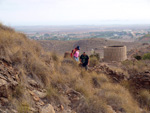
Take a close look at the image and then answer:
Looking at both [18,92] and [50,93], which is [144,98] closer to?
[50,93]

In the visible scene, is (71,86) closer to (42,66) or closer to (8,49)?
(42,66)

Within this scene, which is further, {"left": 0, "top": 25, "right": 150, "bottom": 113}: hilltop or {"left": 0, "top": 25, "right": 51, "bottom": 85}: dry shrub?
{"left": 0, "top": 25, "right": 51, "bottom": 85}: dry shrub

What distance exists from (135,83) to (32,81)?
5.25 m

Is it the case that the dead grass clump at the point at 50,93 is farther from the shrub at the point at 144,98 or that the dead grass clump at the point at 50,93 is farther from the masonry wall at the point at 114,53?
the masonry wall at the point at 114,53

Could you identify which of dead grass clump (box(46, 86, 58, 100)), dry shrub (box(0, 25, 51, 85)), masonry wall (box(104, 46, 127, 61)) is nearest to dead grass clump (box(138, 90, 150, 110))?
dead grass clump (box(46, 86, 58, 100))

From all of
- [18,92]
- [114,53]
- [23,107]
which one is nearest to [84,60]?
[18,92]

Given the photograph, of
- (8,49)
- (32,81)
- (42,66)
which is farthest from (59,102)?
(8,49)

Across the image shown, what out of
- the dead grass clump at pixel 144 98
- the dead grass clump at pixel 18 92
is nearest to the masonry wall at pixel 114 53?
the dead grass clump at pixel 144 98

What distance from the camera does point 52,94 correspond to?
460 cm

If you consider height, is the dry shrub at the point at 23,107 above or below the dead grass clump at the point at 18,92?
below

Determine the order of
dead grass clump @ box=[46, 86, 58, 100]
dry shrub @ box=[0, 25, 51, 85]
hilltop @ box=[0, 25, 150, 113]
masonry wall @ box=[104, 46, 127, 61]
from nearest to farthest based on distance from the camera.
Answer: hilltop @ box=[0, 25, 150, 113]
dead grass clump @ box=[46, 86, 58, 100]
dry shrub @ box=[0, 25, 51, 85]
masonry wall @ box=[104, 46, 127, 61]

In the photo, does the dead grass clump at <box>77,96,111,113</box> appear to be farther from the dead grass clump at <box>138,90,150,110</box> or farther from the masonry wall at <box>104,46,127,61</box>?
the masonry wall at <box>104,46,127,61</box>

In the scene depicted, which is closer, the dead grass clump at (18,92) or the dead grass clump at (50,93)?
the dead grass clump at (18,92)

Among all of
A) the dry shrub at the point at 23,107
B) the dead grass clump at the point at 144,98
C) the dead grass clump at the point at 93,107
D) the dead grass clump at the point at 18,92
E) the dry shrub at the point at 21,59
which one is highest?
the dry shrub at the point at 21,59
